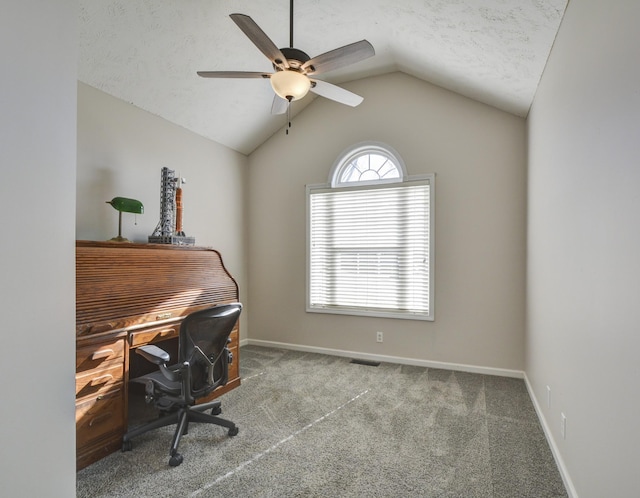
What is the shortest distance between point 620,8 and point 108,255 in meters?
2.93

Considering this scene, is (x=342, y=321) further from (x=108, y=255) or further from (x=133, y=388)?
A: (x=108, y=255)

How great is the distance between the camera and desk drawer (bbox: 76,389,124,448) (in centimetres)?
204

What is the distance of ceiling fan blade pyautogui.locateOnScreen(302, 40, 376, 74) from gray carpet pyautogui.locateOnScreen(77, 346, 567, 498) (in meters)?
2.46

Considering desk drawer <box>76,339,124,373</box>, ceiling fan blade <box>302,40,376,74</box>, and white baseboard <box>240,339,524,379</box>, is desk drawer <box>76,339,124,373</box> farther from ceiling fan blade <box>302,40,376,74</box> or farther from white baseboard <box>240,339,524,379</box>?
white baseboard <box>240,339,524,379</box>

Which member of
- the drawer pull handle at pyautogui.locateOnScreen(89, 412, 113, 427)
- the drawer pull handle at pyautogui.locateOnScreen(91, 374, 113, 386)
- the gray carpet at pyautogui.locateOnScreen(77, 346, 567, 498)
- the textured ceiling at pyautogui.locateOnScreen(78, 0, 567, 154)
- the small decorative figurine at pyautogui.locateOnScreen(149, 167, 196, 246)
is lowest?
the gray carpet at pyautogui.locateOnScreen(77, 346, 567, 498)

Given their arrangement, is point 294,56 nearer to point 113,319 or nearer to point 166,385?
point 113,319

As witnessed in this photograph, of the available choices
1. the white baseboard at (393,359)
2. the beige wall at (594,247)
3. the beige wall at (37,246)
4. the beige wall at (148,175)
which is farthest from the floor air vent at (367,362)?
the beige wall at (37,246)

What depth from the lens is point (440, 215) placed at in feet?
12.6

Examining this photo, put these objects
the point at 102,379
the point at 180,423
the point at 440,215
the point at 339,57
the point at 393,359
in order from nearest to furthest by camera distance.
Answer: the point at 339,57, the point at 102,379, the point at 180,423, the point at 440,215, the point at 393,359

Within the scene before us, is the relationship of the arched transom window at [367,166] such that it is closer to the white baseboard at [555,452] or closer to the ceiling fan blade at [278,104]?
the ceiling fan blade at [278,104]

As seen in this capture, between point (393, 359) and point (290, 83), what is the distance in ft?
10.4

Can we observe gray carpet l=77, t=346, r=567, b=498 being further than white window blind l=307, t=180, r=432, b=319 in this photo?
No

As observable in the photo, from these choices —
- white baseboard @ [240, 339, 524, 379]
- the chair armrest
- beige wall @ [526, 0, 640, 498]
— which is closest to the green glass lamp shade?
the chair armrest

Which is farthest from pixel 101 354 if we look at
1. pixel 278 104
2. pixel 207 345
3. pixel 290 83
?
pixel 278 104
